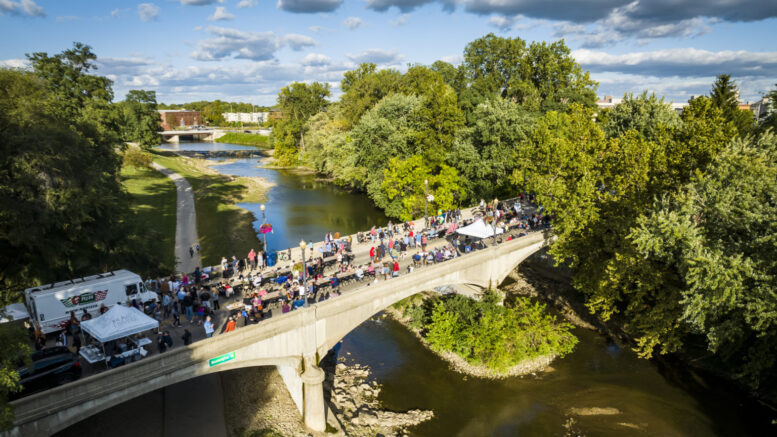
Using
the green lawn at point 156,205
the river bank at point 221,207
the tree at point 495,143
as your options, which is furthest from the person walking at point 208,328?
the tree at point 495,143

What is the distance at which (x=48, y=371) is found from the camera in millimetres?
16078

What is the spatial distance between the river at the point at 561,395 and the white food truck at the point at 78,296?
1435cm

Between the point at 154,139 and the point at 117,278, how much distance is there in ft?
346

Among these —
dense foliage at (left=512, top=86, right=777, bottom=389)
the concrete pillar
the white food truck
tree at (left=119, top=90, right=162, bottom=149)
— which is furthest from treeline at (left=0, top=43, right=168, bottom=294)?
tree at (left=119, top=90, right=162, bottom=149)

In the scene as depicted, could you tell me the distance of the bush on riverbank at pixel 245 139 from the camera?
162700 mm

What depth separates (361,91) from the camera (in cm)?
7262

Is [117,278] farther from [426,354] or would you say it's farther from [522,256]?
[522,256]

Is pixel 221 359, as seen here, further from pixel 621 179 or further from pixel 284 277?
pixel 621 179

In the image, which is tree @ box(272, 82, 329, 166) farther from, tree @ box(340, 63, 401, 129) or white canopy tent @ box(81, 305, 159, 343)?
white canopy tent @ box(81, 305, 159, 343)

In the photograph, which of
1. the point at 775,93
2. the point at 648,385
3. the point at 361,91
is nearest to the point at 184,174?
the point at 361,91

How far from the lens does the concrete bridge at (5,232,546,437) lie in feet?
50.8

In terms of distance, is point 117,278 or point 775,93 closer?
Answer: point 117,278

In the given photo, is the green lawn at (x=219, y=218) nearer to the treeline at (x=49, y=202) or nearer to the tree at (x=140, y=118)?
the treeline at (x=49, y=202)

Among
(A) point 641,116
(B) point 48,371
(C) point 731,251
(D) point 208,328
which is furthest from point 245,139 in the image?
(C) point 731,251
